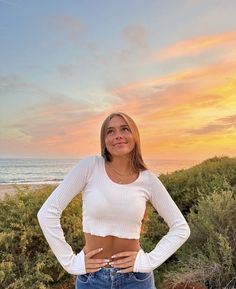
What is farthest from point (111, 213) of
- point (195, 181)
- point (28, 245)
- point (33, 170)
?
point (33, 170)

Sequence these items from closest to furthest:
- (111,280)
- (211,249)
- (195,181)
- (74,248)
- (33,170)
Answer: (111,280)
(211,249)
(74,248)
(195,181)
(33,170)

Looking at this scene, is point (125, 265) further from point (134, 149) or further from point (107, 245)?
point (134, 149)

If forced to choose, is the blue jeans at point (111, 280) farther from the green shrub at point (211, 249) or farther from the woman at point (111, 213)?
the green shrub at point (211, 249)

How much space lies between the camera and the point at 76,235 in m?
5.87

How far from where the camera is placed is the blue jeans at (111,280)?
8.93 ft

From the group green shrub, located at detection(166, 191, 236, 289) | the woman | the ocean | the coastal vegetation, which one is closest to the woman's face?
the woman

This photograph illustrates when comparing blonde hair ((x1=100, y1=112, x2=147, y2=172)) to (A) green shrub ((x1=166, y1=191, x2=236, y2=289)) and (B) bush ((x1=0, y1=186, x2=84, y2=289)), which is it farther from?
(B) bush ((x1=0, y1=186, x2=84, y2=289))

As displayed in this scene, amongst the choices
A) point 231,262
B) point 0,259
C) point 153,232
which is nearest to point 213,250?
point 231,262

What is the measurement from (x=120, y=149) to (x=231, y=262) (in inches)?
125

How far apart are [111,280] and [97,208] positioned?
1.38 ft

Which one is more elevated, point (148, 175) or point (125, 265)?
point (148, 175)

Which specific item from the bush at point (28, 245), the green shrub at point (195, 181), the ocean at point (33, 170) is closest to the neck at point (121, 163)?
the bush at point (28, 245)

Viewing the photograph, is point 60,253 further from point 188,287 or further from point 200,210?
point 200,210

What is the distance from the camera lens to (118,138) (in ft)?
9.43
